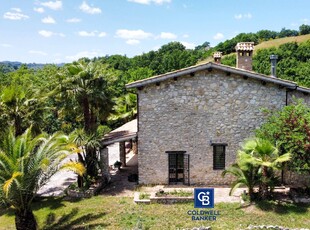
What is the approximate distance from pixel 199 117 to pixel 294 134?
5.18 meters

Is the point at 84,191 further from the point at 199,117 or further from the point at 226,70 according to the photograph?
the point at 226,70

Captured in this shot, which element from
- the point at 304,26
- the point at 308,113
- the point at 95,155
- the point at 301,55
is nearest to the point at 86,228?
the point at 95,155

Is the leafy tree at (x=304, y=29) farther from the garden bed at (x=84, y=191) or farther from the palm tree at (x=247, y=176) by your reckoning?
the garden bed at (x=84, y=191)

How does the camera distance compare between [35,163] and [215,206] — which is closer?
[35,163]

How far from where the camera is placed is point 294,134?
16.0 m

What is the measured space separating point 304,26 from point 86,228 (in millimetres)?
129726

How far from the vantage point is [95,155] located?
1950 centimetres

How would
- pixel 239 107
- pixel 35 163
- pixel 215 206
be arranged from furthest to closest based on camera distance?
pixel 239 107
pixel 215 206
pixel 35 163

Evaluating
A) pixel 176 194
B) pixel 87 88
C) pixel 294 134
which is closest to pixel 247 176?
pixel 294 134

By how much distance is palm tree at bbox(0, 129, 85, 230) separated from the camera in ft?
41.7

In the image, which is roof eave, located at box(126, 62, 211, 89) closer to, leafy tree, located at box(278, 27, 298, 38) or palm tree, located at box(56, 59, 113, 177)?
palm tree, located at box(56, 59, 113, 177)

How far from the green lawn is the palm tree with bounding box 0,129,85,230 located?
172 centimetres

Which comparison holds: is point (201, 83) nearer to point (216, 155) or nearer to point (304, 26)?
point (216, 155)

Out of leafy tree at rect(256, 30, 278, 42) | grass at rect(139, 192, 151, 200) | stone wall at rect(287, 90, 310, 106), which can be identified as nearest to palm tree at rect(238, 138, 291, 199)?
stone wall at rect(287, 90, 310, 106)
